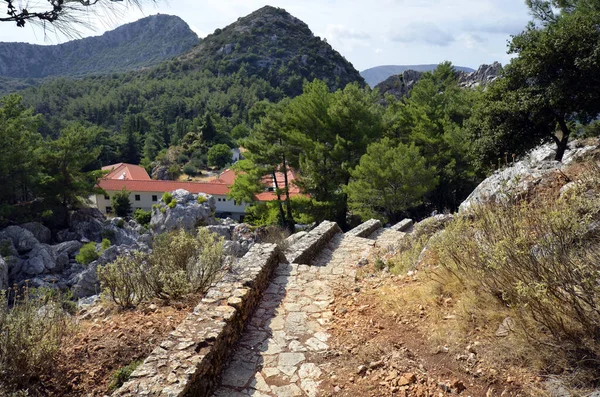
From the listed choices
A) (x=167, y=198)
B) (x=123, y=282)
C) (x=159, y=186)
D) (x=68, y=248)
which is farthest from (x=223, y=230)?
(x=123, y=282)

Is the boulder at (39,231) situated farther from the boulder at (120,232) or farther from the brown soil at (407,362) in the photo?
the brown soil at (407,362)

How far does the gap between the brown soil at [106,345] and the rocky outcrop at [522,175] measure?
3835mm

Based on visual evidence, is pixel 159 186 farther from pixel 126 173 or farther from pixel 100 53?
pixel 100 53

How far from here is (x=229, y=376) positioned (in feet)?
11.2

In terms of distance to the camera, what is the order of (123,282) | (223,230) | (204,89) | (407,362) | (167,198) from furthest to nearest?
(204,89)
(167,198)
(223,230)
(123,282)
(407,362)

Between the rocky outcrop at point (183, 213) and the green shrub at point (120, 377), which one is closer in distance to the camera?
the green shrub at point (120, 377)

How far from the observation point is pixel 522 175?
6.66m

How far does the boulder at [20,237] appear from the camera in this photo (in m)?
19.9

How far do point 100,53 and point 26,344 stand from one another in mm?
208084

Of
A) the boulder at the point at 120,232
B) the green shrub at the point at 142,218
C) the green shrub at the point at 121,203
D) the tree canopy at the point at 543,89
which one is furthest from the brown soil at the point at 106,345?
the green shrub at the point at 121,203

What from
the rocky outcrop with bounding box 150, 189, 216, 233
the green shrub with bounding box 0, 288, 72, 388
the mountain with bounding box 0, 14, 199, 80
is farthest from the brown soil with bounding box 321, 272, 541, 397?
the mountain with bounding box 0, 14, 199, 80

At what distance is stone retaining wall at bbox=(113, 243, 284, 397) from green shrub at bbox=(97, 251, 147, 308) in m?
1.03

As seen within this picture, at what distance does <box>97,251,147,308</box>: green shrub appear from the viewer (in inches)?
181

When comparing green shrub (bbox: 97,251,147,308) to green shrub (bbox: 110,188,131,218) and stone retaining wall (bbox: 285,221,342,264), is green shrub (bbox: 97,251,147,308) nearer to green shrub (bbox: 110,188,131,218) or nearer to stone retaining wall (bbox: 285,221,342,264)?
stone retaining wall (bbox: 285,221,342,264)
